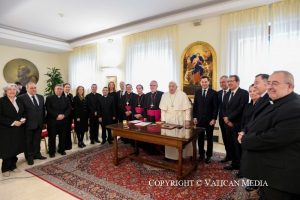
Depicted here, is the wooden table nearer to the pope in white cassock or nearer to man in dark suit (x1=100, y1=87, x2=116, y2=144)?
the pope in white cassock

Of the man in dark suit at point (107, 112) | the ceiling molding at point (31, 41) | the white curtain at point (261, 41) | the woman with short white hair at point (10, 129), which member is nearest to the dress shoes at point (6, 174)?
the woman with short white hair at point (10, 129)

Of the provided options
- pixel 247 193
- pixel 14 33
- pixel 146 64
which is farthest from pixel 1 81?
pixel 247 193

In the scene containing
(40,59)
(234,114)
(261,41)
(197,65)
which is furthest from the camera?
(40,59)

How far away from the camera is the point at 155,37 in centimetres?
597

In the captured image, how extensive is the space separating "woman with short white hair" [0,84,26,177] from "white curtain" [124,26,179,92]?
357cm

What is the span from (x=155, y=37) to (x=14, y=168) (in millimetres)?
4755

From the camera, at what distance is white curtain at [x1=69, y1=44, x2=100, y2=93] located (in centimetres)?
756

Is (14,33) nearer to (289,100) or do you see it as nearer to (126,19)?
(126,19)

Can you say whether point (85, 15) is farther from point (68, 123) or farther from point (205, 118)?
point (205, 118)

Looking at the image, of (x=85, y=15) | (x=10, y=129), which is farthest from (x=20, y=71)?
(x=10, y=129)

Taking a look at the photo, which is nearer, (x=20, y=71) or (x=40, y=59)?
(x=20, y=71)

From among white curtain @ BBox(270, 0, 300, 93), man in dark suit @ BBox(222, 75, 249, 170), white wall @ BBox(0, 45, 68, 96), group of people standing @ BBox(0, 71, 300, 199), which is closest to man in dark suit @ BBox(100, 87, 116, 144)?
group of people standing @ BBox(0, 71, 300, 199)

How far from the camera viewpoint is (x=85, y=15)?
203 inches

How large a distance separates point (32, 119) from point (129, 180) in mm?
2254
